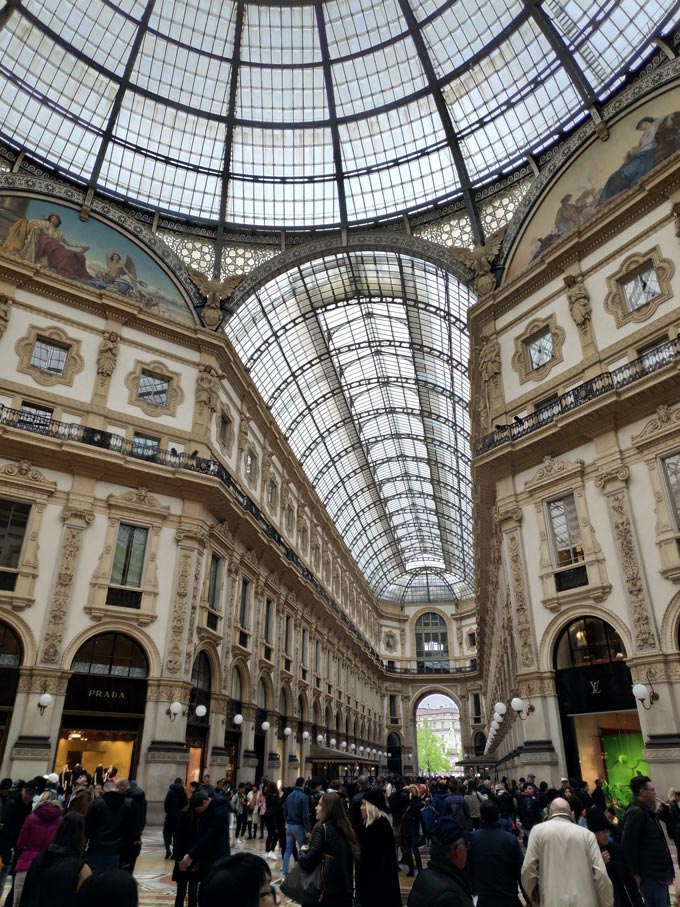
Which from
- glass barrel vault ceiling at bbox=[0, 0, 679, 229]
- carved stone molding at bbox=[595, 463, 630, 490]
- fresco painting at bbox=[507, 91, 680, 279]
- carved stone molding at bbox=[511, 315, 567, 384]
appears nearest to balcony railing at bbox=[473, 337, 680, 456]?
carved stone molding at bbox=[511, 315, 567, 384]

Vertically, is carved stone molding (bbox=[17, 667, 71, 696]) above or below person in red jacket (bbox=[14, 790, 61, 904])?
above

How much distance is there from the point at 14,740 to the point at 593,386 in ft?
66.4

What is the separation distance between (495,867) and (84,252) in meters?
26.2

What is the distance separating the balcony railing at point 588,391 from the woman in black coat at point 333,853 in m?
15.5

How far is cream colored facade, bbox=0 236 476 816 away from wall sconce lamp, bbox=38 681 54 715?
72mm

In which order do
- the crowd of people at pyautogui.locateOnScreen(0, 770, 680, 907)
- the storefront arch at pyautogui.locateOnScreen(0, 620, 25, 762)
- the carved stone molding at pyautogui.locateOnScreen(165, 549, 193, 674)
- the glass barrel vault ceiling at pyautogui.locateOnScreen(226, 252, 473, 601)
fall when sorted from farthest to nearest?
the glass barrel vault ceiling at pyautogui.locateOnScreen(226, 252, 473, 601)
the carved stone molding at pyautogui.locateOnScreen(165, 549, 193, 674)
the storefront arch at pyautogui.locateOnScreen(0, 620, 25, 762)
the crowd of people at pyautogui.locateOnScreen(0, 770, 680, 907)

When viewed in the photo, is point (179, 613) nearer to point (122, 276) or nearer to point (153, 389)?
point (153, 389)

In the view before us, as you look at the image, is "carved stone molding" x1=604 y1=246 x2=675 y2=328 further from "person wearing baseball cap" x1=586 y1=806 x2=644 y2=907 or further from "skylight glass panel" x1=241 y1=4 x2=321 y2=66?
"skylight glass panel" x1=241 y1=4 x2=321 y2=66

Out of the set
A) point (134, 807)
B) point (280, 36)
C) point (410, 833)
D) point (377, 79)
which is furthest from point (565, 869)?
point (280, 36)

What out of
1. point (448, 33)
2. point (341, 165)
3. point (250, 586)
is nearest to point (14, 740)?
point (250, 586)

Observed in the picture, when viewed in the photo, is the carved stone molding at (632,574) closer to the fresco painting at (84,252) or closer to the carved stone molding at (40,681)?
the carved stone molding at (40,681)

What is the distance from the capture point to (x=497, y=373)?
23.7 metres

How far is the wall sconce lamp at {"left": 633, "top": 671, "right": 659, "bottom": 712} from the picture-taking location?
15039mm

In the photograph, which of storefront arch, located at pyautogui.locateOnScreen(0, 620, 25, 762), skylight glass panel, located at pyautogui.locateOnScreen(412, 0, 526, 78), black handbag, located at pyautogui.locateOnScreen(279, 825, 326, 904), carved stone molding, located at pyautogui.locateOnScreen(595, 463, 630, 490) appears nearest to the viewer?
black handbag, located at pyautogui.locateOnScreen(279, 825, 326, 904)
